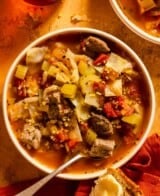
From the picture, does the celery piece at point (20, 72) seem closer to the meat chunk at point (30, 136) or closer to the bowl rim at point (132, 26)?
the meat chunk at point (30, 136)

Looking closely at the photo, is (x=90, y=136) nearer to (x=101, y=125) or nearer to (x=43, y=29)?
(x=101, y=125)

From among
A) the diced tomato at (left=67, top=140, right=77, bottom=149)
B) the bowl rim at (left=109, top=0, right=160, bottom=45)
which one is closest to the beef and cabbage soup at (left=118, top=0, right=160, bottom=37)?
the bowl rim at (left=109, top=0, right=160, bottom=45)

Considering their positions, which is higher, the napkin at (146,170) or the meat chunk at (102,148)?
the meat chunk at (102,148)

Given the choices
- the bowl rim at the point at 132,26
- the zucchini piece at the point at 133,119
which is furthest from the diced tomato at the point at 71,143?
the bowl rim at the point at 132,26

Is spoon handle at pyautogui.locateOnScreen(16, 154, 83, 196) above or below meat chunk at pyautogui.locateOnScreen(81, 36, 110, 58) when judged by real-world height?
below

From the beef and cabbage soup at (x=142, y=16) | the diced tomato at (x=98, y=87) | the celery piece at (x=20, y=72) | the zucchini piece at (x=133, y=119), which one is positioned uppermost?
the beef and cabbage soup at (x=142, y=16)

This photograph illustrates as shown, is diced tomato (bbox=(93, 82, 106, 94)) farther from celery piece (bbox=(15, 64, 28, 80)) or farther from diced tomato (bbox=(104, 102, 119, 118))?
celery piece (bbox=(15, 64, 28, 80))

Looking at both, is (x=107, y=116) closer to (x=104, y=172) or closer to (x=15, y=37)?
(x=104, y=172)
